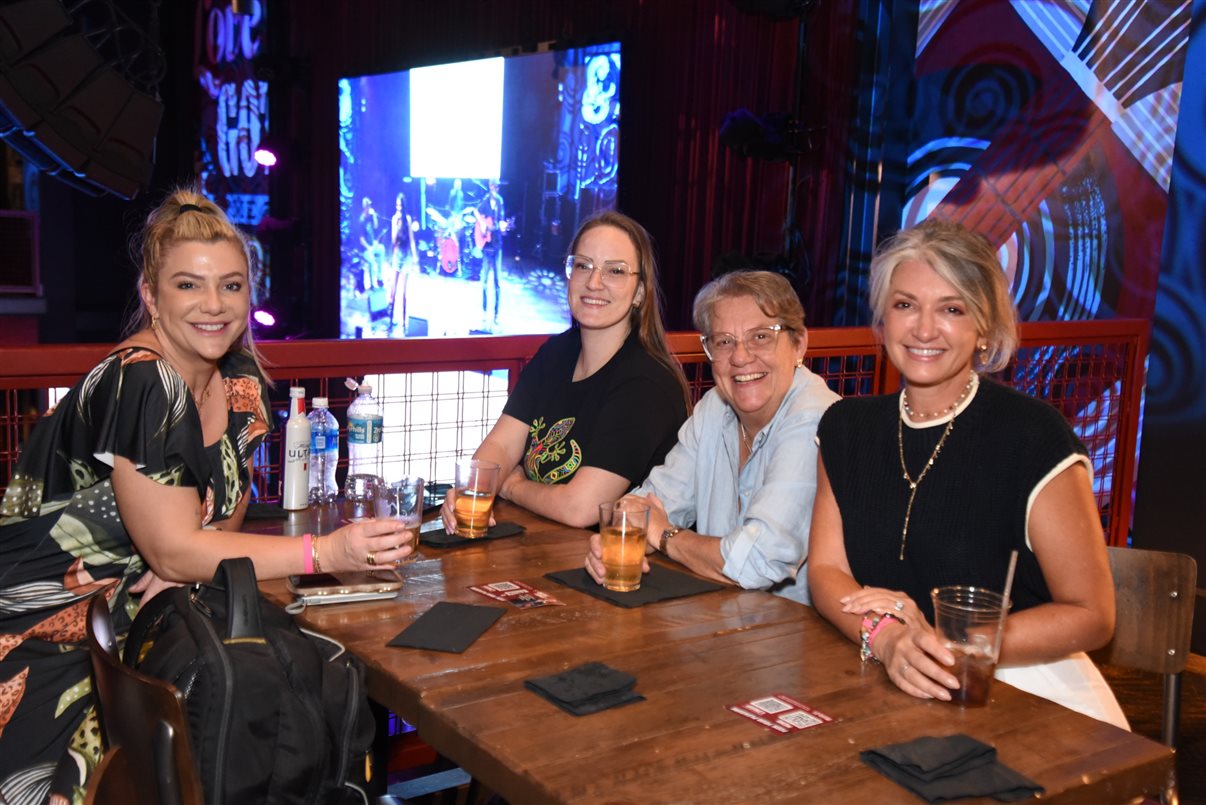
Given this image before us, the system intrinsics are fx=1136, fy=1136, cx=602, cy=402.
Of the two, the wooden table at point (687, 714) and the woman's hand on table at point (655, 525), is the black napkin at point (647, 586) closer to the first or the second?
the wooden table at point (687, 714)

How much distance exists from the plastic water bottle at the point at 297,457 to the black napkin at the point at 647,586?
0.74 metres

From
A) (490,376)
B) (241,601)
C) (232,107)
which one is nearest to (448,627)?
(241,601)

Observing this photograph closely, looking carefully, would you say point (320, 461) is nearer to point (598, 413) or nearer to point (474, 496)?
point (474, 496)

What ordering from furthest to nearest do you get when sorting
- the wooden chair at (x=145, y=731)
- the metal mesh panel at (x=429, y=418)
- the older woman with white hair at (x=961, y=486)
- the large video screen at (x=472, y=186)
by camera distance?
the large video screen at (x=472, y=186) → the metal mesh panel at (x=429, y=418) → the older woman with white hair at (x=961, y=486) → the wooden chair at (x=145, y=731)

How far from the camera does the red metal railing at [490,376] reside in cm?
275

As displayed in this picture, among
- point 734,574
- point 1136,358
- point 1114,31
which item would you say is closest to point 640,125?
point 1114,31

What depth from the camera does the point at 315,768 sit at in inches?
64.4

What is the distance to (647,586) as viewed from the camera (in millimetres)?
2168

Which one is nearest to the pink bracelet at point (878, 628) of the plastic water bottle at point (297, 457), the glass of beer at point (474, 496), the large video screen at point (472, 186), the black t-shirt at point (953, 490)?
the black t-shirt at point (953, 490)

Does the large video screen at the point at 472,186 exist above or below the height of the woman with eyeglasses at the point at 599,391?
above

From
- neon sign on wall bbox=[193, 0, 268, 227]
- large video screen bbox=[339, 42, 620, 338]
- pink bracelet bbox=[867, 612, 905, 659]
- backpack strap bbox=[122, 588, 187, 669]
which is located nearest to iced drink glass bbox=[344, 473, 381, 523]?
backpack strap bbox=[122, 588, 187, 669]

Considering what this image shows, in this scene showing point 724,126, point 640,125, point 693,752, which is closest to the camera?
point 693,752

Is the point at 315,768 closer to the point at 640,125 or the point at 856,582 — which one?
the point at 856,582

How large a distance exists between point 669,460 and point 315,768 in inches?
51.2
